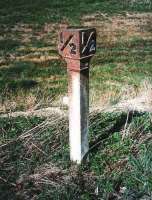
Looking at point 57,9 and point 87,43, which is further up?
point 87,43

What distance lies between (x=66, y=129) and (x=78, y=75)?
1.16 meters

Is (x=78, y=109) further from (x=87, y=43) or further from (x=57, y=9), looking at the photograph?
(x=57, y=9)

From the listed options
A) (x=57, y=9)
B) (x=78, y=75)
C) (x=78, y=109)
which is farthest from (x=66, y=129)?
(x=57, y=9)

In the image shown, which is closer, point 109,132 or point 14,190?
point 14,190

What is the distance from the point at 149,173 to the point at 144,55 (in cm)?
970

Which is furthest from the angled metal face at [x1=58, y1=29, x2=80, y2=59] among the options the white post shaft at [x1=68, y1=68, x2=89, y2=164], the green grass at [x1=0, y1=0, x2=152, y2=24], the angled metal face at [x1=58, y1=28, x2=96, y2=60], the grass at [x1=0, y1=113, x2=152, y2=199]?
the green grass at [x1=0, y1=0, x2=152, y2=24]

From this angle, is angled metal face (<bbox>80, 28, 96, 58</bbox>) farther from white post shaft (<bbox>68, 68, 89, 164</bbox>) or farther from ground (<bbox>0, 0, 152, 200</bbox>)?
ground (<bbox>0, 0, 152, 200</bbox>)

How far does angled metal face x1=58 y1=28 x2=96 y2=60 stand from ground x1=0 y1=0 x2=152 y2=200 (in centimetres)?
121

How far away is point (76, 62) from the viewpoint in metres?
5.39

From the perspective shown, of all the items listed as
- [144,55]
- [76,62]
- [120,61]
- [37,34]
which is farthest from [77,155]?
[37,34]

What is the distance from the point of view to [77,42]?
5297 millimetres

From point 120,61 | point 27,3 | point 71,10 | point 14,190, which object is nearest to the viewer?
point 14,190

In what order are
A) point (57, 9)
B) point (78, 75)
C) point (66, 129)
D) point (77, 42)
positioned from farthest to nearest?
point (57, 9), point (66, 129), point (78, 75), point (77, 42)

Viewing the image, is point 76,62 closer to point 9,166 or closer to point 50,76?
point 9,166
